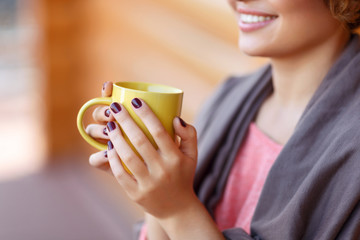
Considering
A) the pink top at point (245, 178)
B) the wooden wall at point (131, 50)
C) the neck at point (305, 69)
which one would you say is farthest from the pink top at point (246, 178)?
the wooden wall at point (131, 50)

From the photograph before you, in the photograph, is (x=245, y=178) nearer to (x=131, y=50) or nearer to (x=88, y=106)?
(x=88, y=106)

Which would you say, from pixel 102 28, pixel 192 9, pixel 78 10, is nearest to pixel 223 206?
pixel 192 9

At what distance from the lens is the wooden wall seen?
2.03m

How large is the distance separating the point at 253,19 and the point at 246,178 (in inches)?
15.5

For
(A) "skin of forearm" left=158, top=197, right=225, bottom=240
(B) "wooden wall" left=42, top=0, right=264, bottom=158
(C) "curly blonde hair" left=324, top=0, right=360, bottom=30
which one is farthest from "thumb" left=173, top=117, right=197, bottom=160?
(B) "wooden wall" left=42, top=0, right=264, bottom=158

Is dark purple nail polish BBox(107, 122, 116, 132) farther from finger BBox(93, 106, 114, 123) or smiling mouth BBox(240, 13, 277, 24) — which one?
smiling mouth BBox(240, 13, 277, 24)

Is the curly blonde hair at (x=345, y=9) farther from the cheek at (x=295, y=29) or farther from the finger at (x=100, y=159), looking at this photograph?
the finger at (x=100, y=159)

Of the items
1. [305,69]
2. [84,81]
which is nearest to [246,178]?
[305,69]

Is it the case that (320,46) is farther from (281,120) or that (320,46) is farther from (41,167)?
(41,167)

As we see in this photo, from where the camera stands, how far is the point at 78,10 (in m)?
3.47

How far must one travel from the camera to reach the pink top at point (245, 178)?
3.61 ft

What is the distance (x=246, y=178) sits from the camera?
1157mm

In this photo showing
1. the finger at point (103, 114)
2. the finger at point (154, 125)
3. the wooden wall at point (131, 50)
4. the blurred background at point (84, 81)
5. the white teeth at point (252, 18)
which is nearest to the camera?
the finger at point (154, 125)

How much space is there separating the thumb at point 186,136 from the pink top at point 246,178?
292 millimetres
